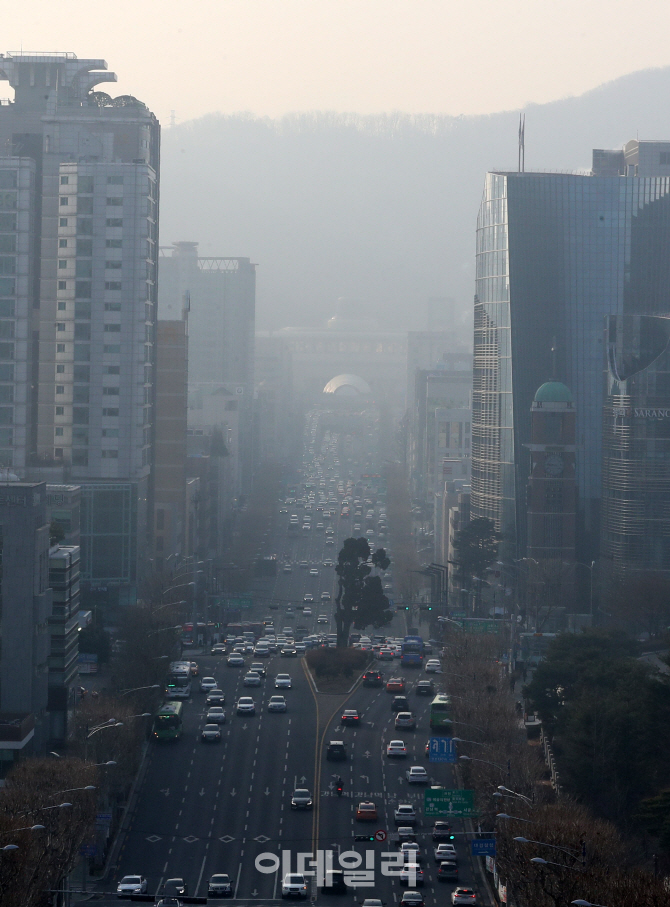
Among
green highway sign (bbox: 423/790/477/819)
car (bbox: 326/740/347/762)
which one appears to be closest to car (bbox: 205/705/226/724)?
car (bbox: 326/740/347/762)

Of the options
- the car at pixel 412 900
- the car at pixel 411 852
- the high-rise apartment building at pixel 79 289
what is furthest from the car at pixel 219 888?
the high-rise apartment building at pixel 79 289

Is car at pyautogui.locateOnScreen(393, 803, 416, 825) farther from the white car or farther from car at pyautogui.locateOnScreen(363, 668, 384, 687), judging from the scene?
car at pyautogui.locateOnScreen(363, 668, 384, 687)

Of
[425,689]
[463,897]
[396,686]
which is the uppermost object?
[396,686]

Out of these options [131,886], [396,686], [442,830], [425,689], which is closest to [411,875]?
[442,830]

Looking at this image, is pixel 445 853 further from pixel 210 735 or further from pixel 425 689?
pixel 425 689

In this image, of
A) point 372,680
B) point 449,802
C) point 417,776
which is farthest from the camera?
point 372,680

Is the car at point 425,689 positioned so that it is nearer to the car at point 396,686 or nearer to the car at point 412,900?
the car at point 396,686

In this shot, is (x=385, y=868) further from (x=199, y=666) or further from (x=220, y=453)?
(x=220, y=453)
